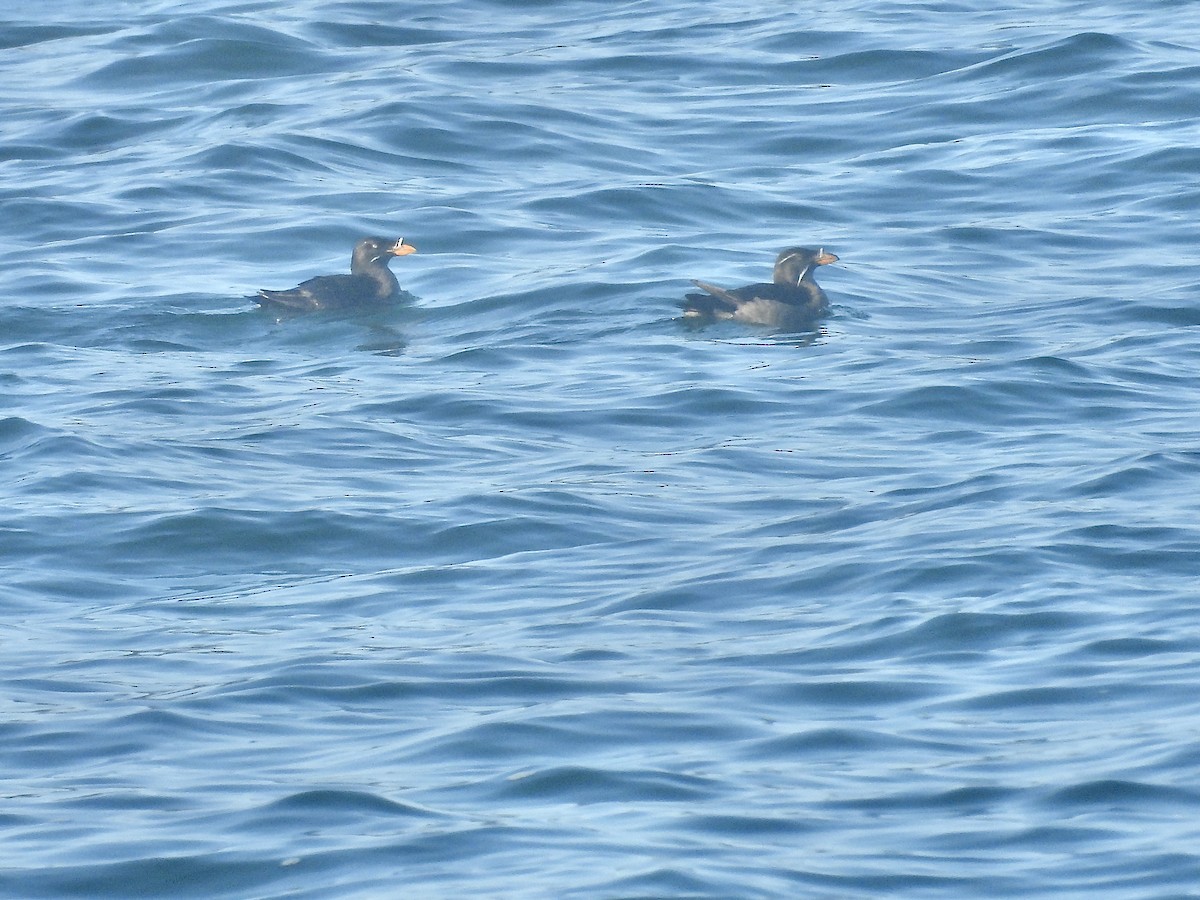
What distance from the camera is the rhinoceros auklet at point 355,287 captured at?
48.1ft

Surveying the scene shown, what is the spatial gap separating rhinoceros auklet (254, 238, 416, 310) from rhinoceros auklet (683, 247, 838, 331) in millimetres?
2104

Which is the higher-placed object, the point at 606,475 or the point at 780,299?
the point at 780,299

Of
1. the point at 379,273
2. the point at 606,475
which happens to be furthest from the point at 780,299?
the point at 606,475

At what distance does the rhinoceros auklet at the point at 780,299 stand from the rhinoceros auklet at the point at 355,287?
210cm

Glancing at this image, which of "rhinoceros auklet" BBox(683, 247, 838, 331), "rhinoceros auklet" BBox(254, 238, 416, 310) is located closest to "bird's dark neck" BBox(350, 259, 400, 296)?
"rhinoceros auklet" BBox(254, 238, 416, 310)

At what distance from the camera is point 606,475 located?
438 inches

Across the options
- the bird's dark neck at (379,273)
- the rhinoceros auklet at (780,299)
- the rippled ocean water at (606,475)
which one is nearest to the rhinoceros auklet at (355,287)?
the bird's dark neck at (379,273)

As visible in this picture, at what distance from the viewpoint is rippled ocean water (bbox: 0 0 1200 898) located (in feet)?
21.2

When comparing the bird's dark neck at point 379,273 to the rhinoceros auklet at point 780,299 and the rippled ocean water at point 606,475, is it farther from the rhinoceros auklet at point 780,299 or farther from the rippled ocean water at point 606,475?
the rhinoceros auklet at point 780,299

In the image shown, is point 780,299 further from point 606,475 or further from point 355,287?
point 606,475

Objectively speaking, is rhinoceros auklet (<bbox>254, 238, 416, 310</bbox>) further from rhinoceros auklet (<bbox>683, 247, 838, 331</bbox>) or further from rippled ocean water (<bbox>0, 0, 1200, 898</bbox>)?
rhinoceros auklet (<bbox>683, 247, 838, 331</bbox>)

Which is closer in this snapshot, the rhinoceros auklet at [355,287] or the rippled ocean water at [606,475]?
the rippled ocean water at [606,475]

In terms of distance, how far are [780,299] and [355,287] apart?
2748mm

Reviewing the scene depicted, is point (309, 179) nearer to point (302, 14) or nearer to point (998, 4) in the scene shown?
point (302, 14)
